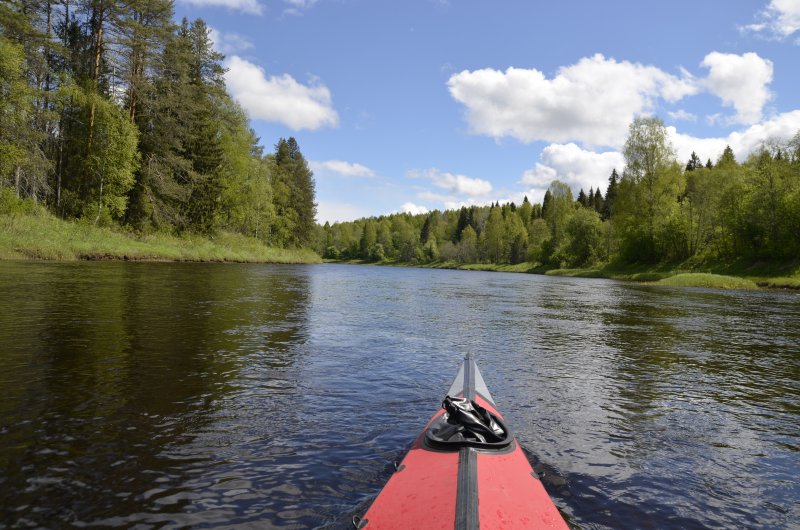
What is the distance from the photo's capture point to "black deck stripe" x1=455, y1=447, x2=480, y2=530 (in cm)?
325

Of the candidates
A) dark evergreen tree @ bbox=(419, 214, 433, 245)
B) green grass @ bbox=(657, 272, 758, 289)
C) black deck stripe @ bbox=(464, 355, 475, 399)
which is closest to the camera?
black deck stripe @ bbox=(464, 355, 475, 399)

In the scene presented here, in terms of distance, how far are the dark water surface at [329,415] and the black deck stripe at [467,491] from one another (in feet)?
3.75

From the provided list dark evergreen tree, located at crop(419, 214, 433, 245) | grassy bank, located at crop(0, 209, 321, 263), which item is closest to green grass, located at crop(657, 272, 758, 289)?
grassy bank, located at crop(0, 209, 321, 263)

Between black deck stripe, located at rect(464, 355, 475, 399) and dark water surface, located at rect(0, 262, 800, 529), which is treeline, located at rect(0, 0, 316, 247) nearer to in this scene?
dark water surface, located at rect(0, 262, 800, 529)

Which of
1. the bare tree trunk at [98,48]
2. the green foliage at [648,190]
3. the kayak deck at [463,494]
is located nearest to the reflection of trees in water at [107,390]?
the kayak deck at [463,494]

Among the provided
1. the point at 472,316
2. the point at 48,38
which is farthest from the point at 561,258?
the point at 48,38

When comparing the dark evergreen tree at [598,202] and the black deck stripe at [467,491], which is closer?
the black deck stripe at [467,491]

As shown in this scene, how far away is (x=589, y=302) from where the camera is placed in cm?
2655

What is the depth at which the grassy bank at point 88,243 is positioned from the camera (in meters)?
28.4

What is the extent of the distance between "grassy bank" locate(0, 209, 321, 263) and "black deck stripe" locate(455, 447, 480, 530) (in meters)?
33.2

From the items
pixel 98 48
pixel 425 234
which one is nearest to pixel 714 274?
pixel 98 48

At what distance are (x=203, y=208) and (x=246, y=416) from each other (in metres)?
46.4

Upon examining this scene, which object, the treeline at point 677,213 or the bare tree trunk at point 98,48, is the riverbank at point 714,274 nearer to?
the treeline at point 677,213

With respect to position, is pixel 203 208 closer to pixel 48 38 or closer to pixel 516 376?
pixel 48 38
